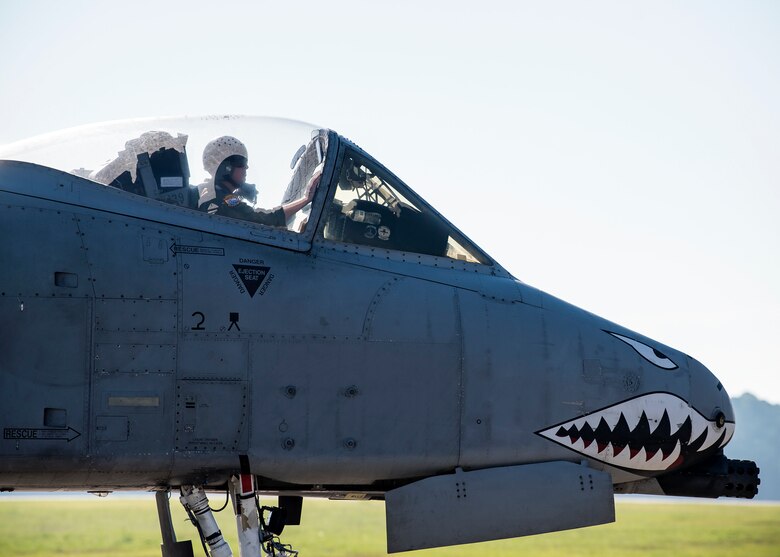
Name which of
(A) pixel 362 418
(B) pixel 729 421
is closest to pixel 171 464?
(A) pixel 362 418

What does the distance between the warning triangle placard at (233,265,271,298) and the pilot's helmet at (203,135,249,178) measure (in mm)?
1090

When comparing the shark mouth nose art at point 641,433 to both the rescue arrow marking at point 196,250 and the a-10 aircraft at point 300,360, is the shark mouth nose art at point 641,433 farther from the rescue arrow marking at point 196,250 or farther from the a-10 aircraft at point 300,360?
the rescue arrow marking at point 196,250

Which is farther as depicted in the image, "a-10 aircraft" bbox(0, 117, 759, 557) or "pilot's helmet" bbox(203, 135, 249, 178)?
"pilot's helmet" bbox(203, 135, 249, 178)

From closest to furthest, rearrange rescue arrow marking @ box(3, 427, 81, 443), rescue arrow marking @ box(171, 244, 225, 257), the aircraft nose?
1. rescue arrow marking @ box(3, 427, 81, 443)
2. rescue arrow marking @ box(171, 244, 225, 257)
3. the aircraft nose

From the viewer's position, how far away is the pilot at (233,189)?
10305mm

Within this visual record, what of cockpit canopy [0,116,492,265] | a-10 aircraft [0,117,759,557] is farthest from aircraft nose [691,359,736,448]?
cockpit canopy [0,116,492,265]

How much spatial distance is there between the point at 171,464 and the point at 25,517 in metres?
34.4

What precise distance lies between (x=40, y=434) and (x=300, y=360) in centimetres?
217

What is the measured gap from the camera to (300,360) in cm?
980

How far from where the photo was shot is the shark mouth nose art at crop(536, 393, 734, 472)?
1047 centimetres

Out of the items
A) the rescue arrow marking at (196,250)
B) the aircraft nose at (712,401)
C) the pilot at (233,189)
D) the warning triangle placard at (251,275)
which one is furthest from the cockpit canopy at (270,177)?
the aircraft nose at (712,401)

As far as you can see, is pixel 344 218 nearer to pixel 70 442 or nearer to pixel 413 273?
pixel 413 273

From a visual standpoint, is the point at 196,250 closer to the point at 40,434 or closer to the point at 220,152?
the point at 220,152

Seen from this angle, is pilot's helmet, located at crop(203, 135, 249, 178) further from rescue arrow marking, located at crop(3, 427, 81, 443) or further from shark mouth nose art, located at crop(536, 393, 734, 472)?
shark mouth nose art, located at crop(536, 393, 734, 472)
